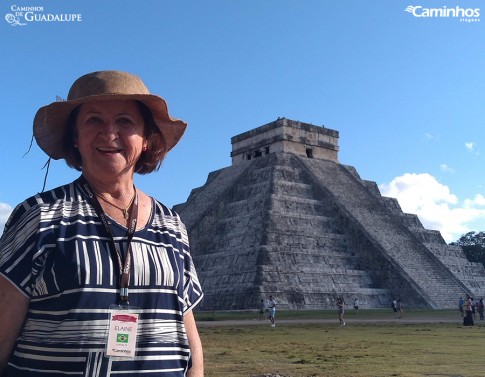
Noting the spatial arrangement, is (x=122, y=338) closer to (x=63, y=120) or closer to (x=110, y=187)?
(x=110, y=187)

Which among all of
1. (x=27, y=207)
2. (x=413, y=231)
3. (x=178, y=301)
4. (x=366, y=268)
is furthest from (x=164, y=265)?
(x=413, y=231)

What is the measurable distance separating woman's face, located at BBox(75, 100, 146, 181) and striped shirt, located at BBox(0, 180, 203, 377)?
5.7 inches

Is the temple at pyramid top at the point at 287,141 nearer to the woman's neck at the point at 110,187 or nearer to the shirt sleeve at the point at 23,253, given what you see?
the woman's neck at the point at 110,187

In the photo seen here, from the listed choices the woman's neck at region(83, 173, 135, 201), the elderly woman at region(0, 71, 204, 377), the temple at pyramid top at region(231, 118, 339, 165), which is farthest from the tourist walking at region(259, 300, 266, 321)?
the woman's neck at region(83, 173, 135, 201)

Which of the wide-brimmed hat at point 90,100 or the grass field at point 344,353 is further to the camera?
the grass field at point 344,353

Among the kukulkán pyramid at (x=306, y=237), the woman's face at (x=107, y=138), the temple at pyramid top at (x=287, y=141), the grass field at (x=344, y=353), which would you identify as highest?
the temple at pyramid top at (x=287, y=141)

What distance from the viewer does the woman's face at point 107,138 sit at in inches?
94.6

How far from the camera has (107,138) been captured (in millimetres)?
2391

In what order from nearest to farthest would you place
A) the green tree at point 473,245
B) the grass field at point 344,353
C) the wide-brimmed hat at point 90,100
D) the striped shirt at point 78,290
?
the striped shirt at point 78,290
the wide-brimmed hat at point 90,100
the grass field at point 344,353
the green tree at point 473,245

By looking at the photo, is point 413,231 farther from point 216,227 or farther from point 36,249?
point 36,249

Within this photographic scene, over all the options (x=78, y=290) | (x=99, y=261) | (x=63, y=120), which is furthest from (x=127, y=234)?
(x=63, y=120)

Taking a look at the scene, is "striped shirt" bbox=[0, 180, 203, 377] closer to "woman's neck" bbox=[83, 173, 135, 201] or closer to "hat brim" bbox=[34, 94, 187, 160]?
"woman's neck" bbox=[83, 173, 135, 201]

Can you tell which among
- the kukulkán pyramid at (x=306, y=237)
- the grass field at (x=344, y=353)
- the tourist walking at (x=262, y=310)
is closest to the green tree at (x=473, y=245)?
the kukulkán pyramid at (x=306, y=237)

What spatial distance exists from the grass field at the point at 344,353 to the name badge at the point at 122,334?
18.0ft
